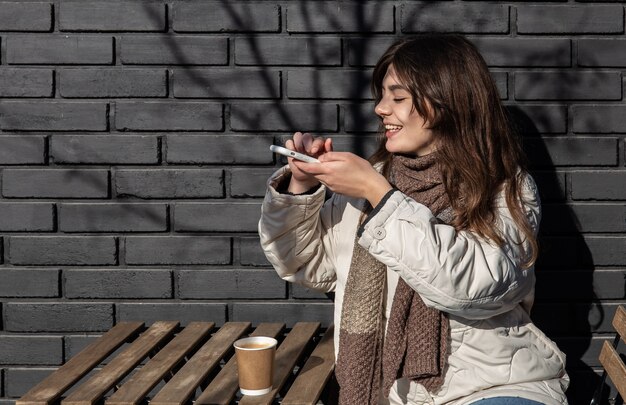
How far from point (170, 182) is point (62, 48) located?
666 mm

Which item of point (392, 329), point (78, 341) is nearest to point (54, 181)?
point (78, 341)

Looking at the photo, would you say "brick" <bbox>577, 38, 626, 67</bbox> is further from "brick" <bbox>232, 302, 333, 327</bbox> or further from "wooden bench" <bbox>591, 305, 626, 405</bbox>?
"brick" <bbox>232, 302, 333, 327</bbox>

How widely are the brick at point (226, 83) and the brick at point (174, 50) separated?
5 centimetres

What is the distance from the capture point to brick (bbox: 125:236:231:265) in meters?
3.42

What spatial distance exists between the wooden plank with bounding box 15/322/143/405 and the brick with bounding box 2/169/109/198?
0.55 m

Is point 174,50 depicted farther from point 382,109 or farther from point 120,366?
point 120,366

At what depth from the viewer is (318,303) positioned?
3.46 metres

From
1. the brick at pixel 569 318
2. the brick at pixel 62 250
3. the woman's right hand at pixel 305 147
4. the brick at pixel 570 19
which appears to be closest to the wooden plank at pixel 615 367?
the brick at pixel 569 318

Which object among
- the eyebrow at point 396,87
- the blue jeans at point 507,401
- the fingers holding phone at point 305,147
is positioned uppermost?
the eyebrow at point 396,87

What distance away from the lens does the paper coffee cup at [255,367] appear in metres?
2.39

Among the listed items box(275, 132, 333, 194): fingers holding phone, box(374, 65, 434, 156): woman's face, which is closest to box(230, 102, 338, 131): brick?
box(374, 65, 434, 156): woman's face

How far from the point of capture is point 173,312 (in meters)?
3.45

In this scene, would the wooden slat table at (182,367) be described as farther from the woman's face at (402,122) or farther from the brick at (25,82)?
the brick at (25,82)

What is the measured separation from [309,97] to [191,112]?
0.47m
